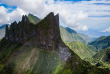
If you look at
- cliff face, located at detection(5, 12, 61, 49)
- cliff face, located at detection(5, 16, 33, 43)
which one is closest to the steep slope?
cliff face, located at detection(5, 12, 61, 49)

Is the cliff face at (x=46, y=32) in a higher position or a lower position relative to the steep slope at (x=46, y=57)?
higher

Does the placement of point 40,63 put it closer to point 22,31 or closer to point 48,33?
point 48,33

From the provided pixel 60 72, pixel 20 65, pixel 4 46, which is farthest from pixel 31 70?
pixel 4 46

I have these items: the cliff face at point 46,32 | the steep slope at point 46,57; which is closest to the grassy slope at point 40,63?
the steep slope at point 46,57

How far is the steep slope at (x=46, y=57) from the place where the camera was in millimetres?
114562

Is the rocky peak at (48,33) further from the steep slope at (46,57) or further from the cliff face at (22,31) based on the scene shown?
the cliff face at (22,31)

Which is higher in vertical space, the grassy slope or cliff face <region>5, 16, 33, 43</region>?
cliff face <region>5, 16, 33, 43</region>

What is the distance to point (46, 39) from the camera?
427 feet

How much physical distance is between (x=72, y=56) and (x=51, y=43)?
28.2 meters

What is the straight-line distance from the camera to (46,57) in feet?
412

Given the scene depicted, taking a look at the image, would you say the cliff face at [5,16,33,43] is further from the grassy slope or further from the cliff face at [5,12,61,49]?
the grassy slope

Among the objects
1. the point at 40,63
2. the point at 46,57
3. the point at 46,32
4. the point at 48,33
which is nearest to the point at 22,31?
the point at 46,32

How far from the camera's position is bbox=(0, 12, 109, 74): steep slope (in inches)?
4510

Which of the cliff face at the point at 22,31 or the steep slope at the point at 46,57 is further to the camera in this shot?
the cliff face at the point at 22,31
